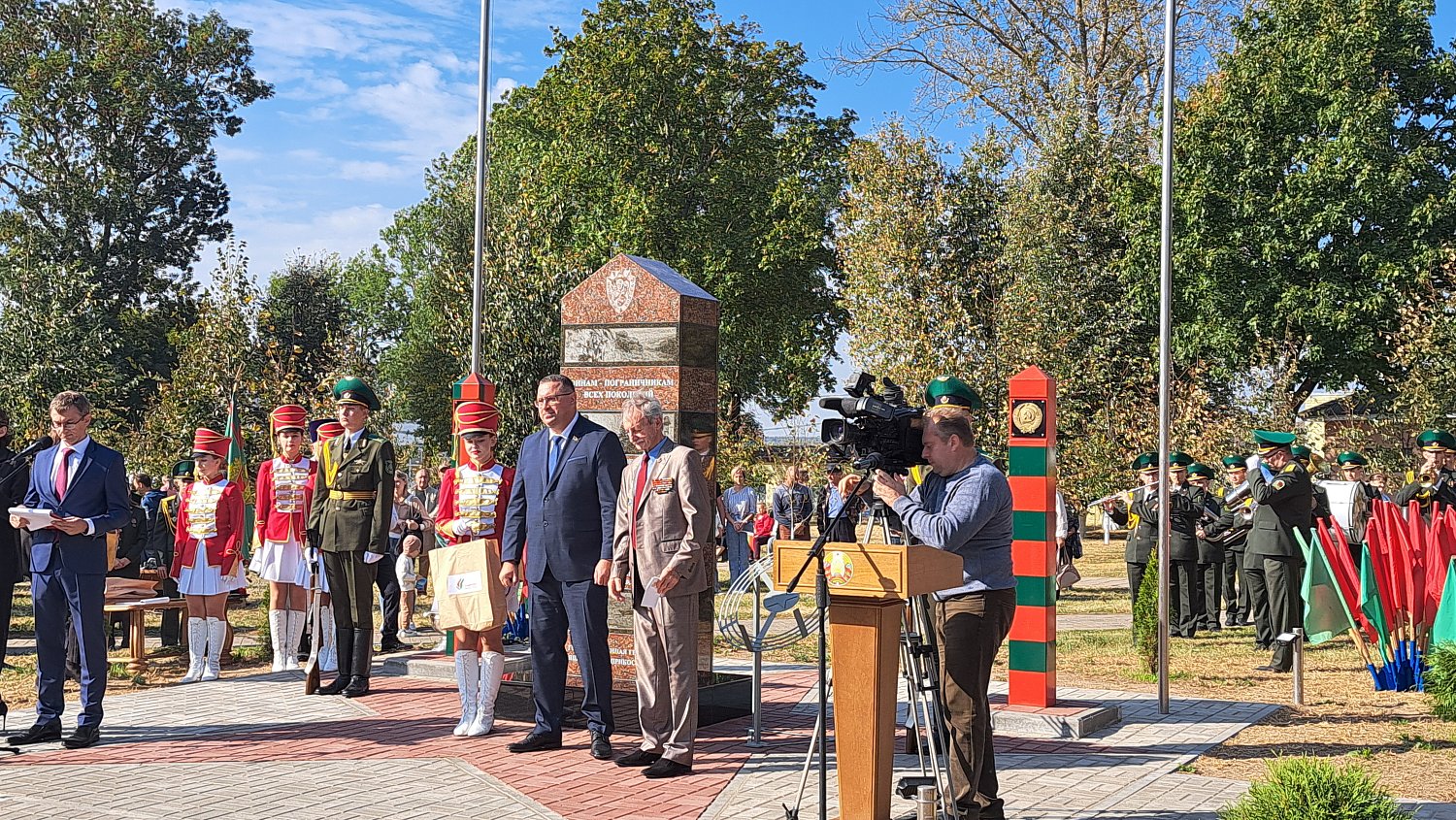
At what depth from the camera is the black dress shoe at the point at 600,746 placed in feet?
25.8

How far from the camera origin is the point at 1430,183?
28844 millimetres

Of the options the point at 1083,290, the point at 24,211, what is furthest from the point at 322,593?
the point at 24,211

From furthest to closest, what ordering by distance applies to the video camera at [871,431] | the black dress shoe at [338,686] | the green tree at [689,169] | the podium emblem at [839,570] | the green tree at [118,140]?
the green tree at [118,140] < the green tree at [689,169] < the black dress shoe at [338,686] < the video camera at [871,431] < the podium emblem at [839,570]

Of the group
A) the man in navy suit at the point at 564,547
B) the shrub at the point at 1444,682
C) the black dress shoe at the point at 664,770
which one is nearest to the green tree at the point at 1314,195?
the shrub at the point at 1444,682

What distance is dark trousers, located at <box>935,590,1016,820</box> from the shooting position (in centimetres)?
595

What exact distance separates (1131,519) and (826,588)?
12068 millimetres

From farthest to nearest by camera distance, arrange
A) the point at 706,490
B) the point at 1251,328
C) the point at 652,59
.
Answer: the point at 652,59 < the point at 1251,328 < the point at 706,490

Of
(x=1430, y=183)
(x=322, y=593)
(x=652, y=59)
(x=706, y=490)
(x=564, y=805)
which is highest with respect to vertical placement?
(x=652, y=59)

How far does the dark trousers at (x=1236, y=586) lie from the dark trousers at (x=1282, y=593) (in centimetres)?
320

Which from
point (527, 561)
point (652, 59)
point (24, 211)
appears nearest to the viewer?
point (527, 561)

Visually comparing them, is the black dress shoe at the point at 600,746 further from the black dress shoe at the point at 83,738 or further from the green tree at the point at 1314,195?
the green tree at the point at 1314,195

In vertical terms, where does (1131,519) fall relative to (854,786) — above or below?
above

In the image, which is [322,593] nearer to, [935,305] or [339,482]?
[339,482]

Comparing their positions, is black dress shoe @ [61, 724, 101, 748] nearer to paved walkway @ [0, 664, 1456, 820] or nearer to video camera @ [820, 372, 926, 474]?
paved walkway @ [0, 664, 1456, 820]
